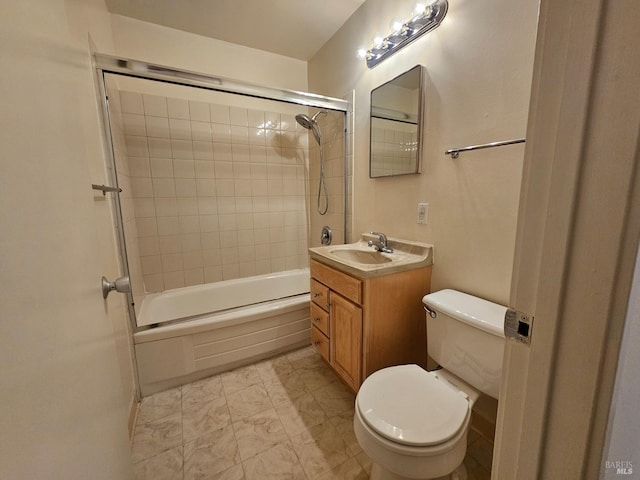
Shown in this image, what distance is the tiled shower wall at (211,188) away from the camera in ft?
6.89

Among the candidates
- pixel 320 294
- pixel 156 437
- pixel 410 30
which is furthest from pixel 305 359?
pixel 410 30

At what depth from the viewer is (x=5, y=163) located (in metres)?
0.35

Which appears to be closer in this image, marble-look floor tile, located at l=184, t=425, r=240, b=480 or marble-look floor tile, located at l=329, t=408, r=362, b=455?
marble-look floor tile, located at l=184, t=425, r=240, b=480

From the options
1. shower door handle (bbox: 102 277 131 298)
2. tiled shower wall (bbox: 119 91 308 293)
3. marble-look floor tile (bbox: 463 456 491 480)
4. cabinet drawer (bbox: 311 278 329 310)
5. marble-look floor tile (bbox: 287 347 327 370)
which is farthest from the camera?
tiled shower wall (bbox: 119 91 308 293)

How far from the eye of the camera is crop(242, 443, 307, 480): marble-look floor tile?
1119 millimetres

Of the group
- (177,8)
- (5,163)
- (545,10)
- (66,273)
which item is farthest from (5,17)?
(177,8)

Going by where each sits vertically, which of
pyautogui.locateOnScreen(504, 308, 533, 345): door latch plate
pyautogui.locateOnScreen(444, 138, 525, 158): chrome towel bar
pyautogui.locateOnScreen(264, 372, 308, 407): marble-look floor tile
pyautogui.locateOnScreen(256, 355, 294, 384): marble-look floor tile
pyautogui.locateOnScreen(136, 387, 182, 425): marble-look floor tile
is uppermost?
pyautogui.locateOnScreen(444, 138, 525, 158): chrome towel bar

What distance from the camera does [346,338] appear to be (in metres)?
1.42

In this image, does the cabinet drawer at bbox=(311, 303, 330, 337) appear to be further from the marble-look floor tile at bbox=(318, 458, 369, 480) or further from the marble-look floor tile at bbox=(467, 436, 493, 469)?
the marble-look floor tile at bbox=(467, 436, 493, 469)

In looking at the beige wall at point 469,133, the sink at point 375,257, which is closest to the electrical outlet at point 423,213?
the beige wall at point 469,133

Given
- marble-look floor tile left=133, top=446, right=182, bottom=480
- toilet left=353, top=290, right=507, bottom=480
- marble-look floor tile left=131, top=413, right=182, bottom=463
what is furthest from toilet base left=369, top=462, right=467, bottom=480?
marble-look floor tile left=131, top=413, right=182, bottom=463

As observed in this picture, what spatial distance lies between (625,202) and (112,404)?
112cm

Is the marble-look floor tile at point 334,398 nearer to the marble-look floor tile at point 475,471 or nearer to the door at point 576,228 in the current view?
the marble-look floor tile at point 475,471

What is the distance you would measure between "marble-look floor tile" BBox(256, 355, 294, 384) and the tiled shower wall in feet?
3.14
